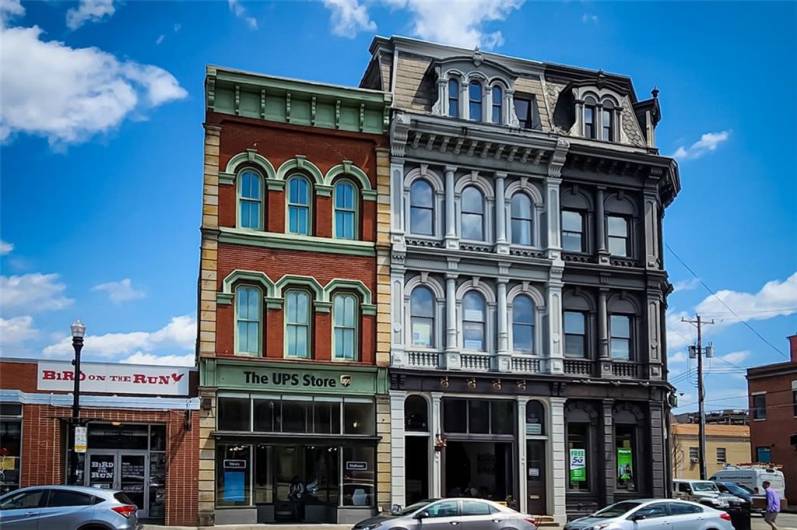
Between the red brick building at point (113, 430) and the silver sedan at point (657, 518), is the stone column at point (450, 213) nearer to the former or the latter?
the red brick building at point (113, 430)

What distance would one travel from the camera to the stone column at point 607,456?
37.2 meters

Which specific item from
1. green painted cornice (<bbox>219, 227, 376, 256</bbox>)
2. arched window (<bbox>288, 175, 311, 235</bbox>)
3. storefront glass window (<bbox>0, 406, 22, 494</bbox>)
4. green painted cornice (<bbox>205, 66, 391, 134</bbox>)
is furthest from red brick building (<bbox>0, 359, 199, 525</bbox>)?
green painted cornice (<bbox>205, 66, 391, 134</bbox>)

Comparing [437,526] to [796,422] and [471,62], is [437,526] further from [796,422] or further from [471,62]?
[796,422]

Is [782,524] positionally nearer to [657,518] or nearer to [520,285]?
[520,285]

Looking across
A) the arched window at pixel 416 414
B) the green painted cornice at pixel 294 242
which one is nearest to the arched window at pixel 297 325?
the green painted cornice at pixel 294 242

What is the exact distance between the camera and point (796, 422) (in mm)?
60594

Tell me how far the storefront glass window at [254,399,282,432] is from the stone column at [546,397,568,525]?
32.9ft

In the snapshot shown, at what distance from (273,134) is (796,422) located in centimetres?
4018

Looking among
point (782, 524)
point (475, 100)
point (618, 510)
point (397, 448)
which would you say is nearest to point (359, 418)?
point (397, 448)

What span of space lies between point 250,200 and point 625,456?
16.8m

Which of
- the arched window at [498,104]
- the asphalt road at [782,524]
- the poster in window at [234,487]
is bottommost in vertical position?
the asphalt road at [782,524]

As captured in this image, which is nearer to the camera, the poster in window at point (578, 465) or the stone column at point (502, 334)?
the stone column at point (502, 334)

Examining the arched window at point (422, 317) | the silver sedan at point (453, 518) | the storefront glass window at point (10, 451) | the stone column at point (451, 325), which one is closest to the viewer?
the silver sedan at point (453, 518)

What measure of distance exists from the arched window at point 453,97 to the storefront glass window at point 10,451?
17.9 metres
